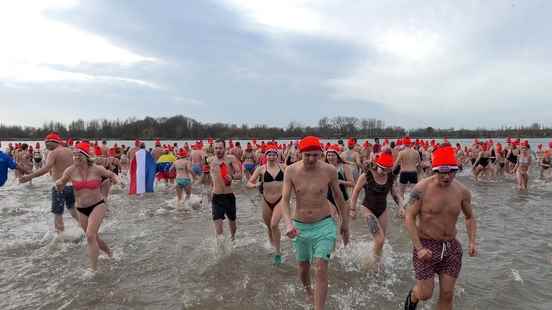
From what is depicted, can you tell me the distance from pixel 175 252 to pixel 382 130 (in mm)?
84413

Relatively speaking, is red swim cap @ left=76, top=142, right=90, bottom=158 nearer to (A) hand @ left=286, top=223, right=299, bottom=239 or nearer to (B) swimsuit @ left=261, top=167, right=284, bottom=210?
(B) swimsuit @ left=261, top=167, right=284, bottom=210

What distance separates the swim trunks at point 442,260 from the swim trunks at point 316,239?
0.85 m

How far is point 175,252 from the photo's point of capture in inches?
262

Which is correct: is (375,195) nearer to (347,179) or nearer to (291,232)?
(347,179)

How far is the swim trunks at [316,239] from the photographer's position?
3.72 metres

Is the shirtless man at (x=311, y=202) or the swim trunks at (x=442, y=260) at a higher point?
the shirtless man at (x=311, y=202)

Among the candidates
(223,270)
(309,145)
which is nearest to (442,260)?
(309,145)

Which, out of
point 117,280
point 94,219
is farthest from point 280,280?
point 94,219

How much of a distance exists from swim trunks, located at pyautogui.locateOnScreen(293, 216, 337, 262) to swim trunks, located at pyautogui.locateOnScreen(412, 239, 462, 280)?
85 centimetres

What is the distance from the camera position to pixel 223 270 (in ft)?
18.7

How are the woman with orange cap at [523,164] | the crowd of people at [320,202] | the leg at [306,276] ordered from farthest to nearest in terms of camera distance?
the woman with orange cap at [523,164], the leg at [306,276], the crowd of people at [320,202]

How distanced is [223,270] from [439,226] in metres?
3.37

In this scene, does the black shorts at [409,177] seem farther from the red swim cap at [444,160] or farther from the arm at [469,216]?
the red swim cap at [444,160]

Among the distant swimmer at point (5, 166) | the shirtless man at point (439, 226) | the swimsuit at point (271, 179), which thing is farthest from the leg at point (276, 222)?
the distant swimmer at point (5, 166)
